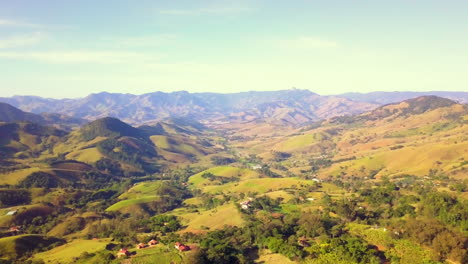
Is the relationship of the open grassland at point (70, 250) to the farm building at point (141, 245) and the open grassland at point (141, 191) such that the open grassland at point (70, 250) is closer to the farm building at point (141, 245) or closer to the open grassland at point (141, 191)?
the farm building at point (141, 245)

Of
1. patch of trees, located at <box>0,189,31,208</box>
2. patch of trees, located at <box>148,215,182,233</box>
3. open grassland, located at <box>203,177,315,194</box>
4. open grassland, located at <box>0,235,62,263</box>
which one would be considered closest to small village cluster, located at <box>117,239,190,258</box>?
patch of trees, located at <box>148,215,182,233</box>

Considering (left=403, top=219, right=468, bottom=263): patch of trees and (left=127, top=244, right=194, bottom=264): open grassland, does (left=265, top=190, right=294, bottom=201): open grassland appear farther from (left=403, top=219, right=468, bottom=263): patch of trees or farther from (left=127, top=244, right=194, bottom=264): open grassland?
(left=127, top=244, right=194, bottom=264): open grassland

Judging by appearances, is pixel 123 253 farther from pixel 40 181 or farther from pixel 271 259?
pixel 40 181

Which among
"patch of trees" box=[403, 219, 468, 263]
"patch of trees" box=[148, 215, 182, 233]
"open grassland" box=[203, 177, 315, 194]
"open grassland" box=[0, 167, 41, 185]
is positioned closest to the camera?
"patch of trees" box=[403, 219, 468, 263]

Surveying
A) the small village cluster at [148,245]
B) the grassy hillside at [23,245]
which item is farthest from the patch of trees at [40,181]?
the small village cluster at [148,245]

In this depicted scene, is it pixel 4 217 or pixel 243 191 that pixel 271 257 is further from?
pixel 4 217

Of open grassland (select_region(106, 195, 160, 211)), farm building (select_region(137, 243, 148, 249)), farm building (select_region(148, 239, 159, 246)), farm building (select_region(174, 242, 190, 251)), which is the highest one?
farm building (select_region(174, 242, 190, 251))

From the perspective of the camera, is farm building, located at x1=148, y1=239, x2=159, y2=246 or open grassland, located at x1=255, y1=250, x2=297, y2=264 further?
farm building, located at x1=148, y1=239, x2=159, y2=246
